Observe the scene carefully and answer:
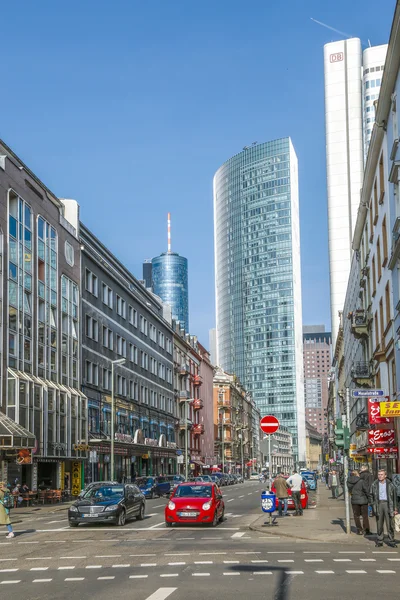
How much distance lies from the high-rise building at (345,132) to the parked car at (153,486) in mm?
110312

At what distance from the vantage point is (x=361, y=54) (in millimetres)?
178625

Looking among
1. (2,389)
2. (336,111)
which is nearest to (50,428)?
(2,389)

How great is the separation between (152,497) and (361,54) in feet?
481

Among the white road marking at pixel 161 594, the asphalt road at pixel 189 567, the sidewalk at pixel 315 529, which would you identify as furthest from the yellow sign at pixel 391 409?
the white road marking at pixel 161 594

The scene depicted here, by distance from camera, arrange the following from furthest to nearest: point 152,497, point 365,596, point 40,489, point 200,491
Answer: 1. point 152,497
2. point 40,489
3. point 200,491
4. point 365,596

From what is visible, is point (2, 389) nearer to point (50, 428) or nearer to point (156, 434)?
point (50, 428)

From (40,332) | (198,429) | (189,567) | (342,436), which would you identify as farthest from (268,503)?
(198,429)

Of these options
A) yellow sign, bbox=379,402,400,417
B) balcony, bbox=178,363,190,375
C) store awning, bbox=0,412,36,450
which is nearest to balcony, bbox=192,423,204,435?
balcony, bbox=178,363,190,375

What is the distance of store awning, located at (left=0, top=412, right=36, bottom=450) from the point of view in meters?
39.9

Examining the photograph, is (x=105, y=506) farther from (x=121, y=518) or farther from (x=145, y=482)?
(x=145, y=482)

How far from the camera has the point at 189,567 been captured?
604 inches

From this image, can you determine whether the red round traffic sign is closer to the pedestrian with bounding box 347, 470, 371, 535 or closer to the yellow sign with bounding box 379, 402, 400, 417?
the yellow sign with bounding box 379, 402, 400, 417

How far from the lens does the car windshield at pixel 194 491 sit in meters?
26.9

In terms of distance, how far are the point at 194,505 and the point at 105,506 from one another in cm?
284
